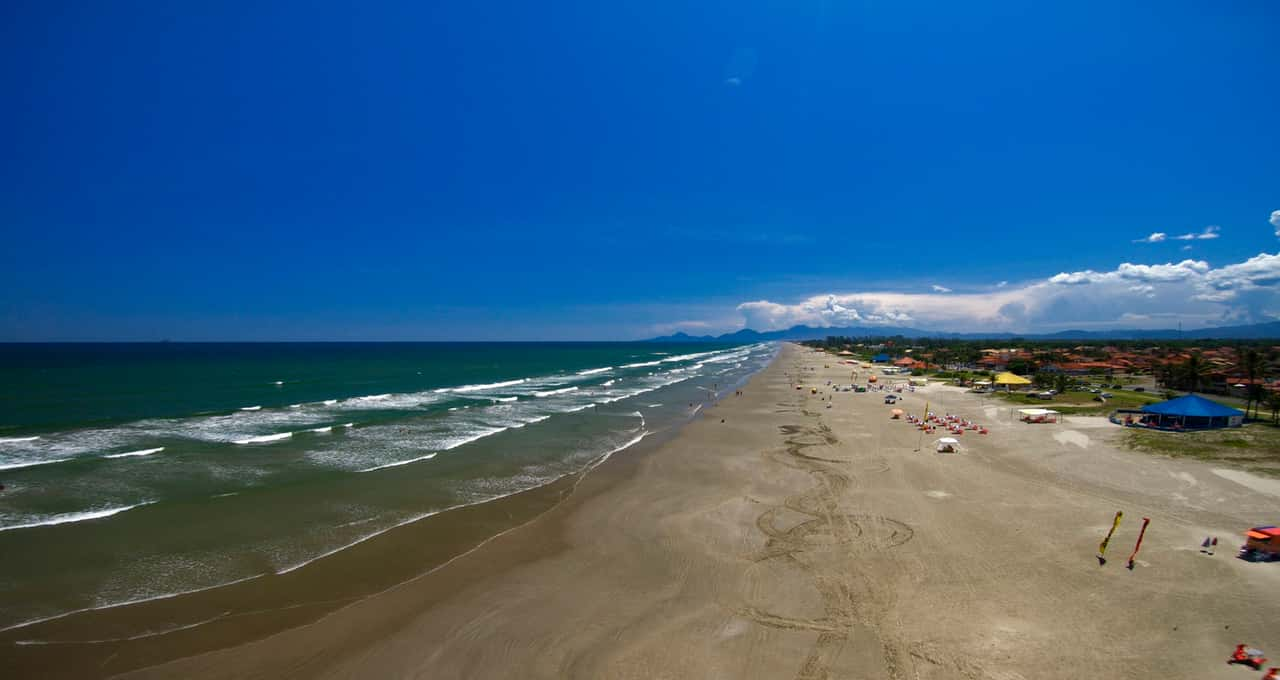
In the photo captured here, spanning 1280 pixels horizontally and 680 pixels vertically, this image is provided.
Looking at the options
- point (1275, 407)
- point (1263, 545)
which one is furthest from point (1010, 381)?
point (1263, 545)

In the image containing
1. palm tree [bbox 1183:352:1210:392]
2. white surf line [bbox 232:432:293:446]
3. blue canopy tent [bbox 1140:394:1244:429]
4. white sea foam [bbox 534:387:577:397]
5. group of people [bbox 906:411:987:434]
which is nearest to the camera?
white surf line [bbox 232:432:293:446]

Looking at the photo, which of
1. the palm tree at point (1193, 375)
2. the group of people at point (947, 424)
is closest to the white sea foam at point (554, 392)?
the group of people at point (947, 424)

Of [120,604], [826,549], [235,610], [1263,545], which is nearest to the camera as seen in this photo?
[235,610]

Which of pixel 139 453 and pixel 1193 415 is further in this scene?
pixel 1193 415

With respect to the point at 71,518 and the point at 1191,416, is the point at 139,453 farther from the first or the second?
the point at 1191,416

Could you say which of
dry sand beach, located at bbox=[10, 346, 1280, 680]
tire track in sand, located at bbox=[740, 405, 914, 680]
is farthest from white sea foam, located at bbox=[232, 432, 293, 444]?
tire track in sand, located at bbox=[740, 405, 914, 680]

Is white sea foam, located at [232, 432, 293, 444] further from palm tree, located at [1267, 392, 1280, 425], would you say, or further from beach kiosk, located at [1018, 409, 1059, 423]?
palm tree, located at [1267, 392, 1280, 425]

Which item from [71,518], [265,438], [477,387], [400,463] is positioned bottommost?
[400,463]
